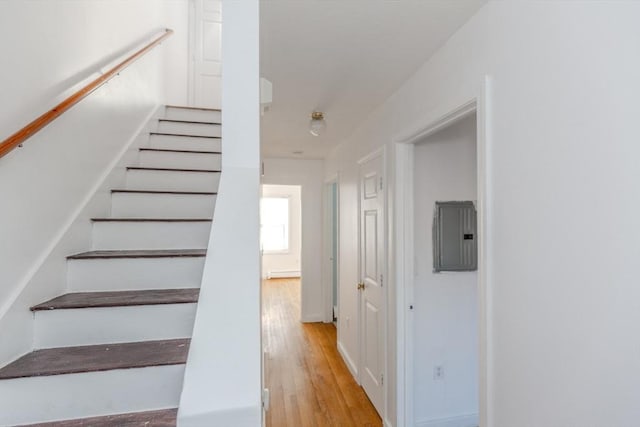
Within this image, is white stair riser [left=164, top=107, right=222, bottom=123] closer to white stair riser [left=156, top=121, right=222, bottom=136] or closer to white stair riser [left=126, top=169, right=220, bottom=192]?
white stair riser [left=156, top=121, right=222, bottom=136]

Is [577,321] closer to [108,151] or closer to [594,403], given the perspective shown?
[594,403]

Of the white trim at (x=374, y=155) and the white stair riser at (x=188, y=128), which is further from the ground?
the white stair riser at (x=188, y=128)

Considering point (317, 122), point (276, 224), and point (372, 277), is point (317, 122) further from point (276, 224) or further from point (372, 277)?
point (276, 224)

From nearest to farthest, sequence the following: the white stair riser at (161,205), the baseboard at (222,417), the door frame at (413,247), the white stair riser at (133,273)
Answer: the baseboard at (222,417) < the door frame at (413,247) < the white stair riser at (133,273) < the white stair riser at (161,205)

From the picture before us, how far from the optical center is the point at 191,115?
2908 millimetres

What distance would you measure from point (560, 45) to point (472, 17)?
513 mm

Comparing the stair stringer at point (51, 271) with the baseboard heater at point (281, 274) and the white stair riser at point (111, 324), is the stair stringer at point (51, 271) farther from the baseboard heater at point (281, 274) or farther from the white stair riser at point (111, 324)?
the baseboard heater at point (281, 274)

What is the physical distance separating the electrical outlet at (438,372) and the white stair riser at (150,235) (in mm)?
1819

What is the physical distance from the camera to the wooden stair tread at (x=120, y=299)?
1182 millimetres

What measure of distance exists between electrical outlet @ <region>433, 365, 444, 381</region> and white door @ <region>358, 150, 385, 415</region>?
0.37 metres

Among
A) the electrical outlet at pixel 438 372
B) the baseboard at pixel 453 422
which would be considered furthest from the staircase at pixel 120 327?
the baseboard at pixel 453 422

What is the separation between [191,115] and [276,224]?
5035 millimetres

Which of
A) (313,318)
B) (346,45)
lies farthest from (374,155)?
(313,318)

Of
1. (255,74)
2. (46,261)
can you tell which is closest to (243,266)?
(255,74)
